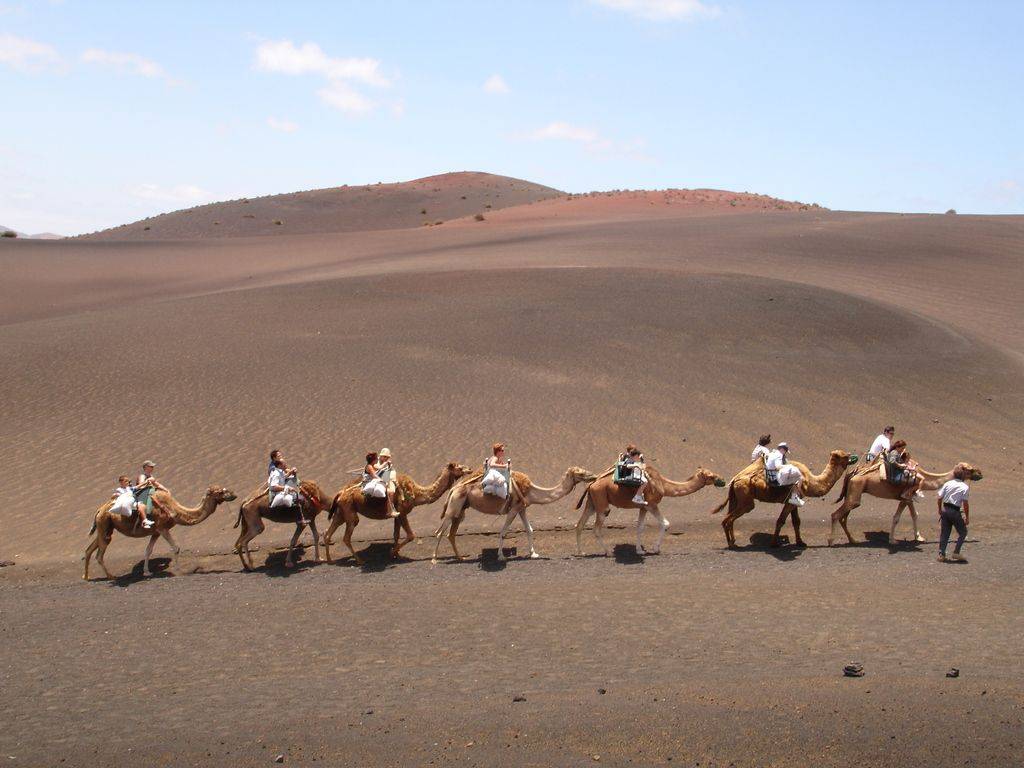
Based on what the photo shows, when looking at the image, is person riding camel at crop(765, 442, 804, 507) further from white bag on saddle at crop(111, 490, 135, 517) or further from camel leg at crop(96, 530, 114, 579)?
camel leg at crop(96, 530, 114, 579)

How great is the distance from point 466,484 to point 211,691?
19.0 feet

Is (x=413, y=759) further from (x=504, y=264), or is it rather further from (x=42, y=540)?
(x=504, y=264)

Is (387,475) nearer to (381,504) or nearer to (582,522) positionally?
(381,504)

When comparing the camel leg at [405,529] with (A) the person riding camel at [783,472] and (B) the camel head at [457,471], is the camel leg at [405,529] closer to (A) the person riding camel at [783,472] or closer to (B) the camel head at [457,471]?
(B) the camel head at [457,471]

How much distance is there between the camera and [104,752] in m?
8.64

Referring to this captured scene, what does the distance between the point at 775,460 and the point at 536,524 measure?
441cm

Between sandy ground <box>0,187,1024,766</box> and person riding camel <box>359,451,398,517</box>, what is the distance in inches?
43.4

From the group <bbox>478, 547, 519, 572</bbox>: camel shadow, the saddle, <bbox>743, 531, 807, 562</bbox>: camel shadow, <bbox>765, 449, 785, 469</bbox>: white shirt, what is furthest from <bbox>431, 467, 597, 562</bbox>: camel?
<bbox>743, 531, 807, 562</bbox>: camel shadow

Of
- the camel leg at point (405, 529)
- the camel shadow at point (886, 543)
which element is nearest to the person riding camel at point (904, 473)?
the camel shadow at point (886, 543)

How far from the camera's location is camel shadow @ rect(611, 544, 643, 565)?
14.6 metres

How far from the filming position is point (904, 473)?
15.2m

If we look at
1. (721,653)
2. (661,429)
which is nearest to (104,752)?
(721,653)

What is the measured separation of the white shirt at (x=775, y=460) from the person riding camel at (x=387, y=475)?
5754 millimetres

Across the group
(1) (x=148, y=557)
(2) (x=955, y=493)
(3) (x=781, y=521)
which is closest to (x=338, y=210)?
(1) (x=148, y=557)
